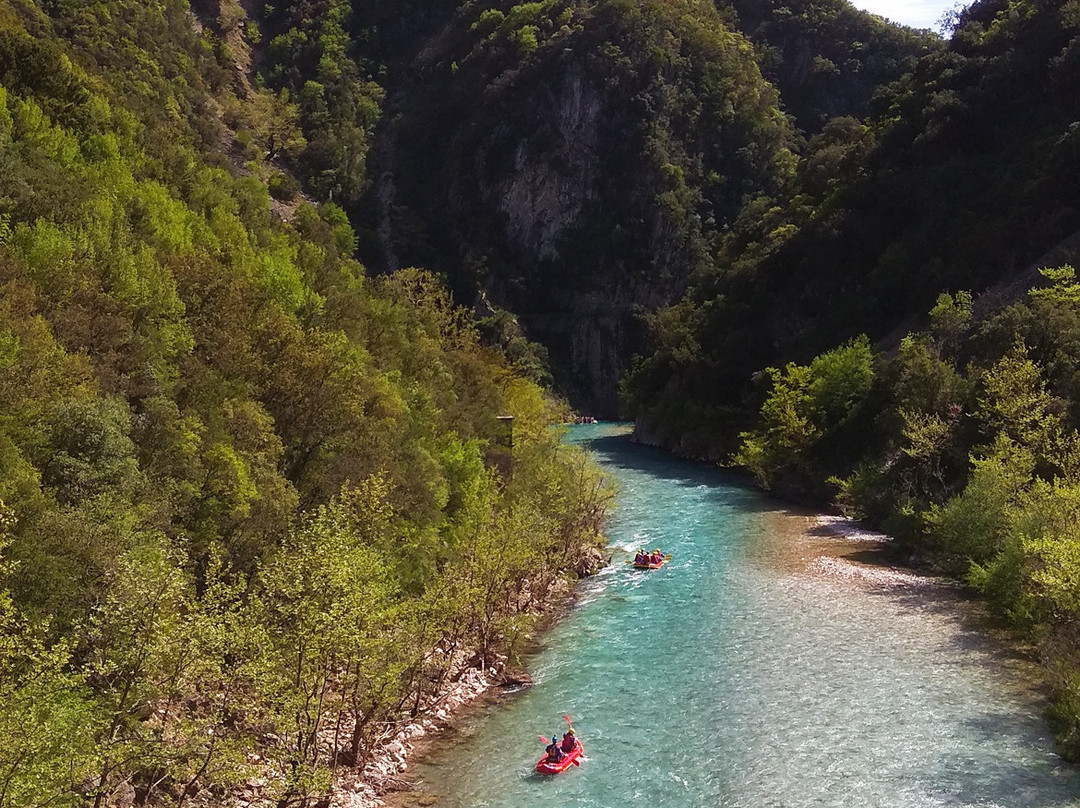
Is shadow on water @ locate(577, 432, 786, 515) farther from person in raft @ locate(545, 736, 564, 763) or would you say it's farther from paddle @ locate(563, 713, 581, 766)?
person in raft @ locate(545, 736, 564, 763)

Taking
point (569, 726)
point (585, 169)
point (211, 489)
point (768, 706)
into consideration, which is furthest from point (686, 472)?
point (585, 169)

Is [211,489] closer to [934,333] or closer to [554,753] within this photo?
[554,753]

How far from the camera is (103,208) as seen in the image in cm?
3425

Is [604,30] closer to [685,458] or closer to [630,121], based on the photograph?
[630,121]

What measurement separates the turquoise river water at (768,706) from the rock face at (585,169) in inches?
5190

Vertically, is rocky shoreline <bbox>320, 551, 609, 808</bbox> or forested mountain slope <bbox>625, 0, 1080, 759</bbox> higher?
forested mountain slope <bbox>625, 0, 1080, 759</bbox>

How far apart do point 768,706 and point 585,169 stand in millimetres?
157255

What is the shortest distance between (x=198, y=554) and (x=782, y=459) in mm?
55576

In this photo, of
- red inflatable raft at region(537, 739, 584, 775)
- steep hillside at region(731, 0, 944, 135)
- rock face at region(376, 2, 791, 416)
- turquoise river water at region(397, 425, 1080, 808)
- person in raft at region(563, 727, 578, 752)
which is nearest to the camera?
turquoise river water at region(397, 425, 1080, 808)

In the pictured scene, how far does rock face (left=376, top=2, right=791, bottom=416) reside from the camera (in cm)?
16800

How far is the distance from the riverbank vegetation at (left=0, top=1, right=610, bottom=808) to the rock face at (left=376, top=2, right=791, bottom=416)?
116687mm

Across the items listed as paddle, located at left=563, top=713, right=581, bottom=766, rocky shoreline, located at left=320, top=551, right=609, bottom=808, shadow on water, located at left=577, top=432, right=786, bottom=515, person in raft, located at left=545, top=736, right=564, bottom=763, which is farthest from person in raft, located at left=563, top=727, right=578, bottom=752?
shadow on water, located at left=577, top=432, right=786, bottom=515

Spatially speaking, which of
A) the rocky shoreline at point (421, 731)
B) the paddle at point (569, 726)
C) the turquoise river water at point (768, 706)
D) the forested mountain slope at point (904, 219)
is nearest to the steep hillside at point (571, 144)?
the forested mountain slope at point (904, 219)

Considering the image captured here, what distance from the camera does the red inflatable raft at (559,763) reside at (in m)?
23.9
